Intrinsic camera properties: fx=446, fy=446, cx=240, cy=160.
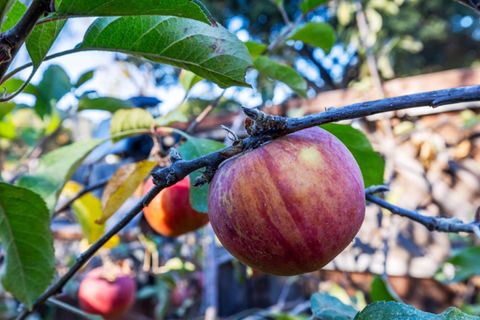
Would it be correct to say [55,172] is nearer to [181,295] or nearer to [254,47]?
[254,47]

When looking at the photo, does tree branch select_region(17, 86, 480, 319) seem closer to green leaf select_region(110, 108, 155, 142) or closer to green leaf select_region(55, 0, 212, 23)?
green leaf select_region(55, 0, 212, 23)

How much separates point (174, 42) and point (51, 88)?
0.68 metres

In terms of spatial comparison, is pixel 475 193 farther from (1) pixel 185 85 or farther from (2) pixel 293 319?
(1) pixel 185 85

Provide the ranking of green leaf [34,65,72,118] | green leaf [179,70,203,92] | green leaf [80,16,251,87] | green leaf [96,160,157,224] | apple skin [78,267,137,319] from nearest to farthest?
green leaf [80,16,251,87] < green leaf [96,160,157,224] < green leaf [179,70,203,92] < green leaf [34,65,72,118] < apple skin [78,267,137,319]

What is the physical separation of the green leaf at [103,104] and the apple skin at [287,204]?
582mm

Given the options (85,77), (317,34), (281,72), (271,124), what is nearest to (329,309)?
(271,124)

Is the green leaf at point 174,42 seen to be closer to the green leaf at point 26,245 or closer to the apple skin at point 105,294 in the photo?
the green leaf at point 26,245

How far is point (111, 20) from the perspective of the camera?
390 millimetres

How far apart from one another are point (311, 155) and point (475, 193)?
5.03ft

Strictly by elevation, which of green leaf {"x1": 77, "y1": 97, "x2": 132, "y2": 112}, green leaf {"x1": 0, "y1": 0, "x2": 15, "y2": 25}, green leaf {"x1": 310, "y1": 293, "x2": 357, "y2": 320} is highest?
green leaf {"x1": 77, "y1": 97, "x2": 132, "y2": 112}

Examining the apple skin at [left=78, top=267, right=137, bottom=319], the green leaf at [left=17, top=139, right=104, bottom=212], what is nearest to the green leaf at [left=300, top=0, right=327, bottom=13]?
the green leaf at [left=17, top=139, right=104, bottom=212]

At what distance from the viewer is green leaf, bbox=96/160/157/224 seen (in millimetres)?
572

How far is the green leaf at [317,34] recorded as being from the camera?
836 millimetres

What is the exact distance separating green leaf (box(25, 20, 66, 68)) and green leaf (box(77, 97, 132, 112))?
50 centimetres
